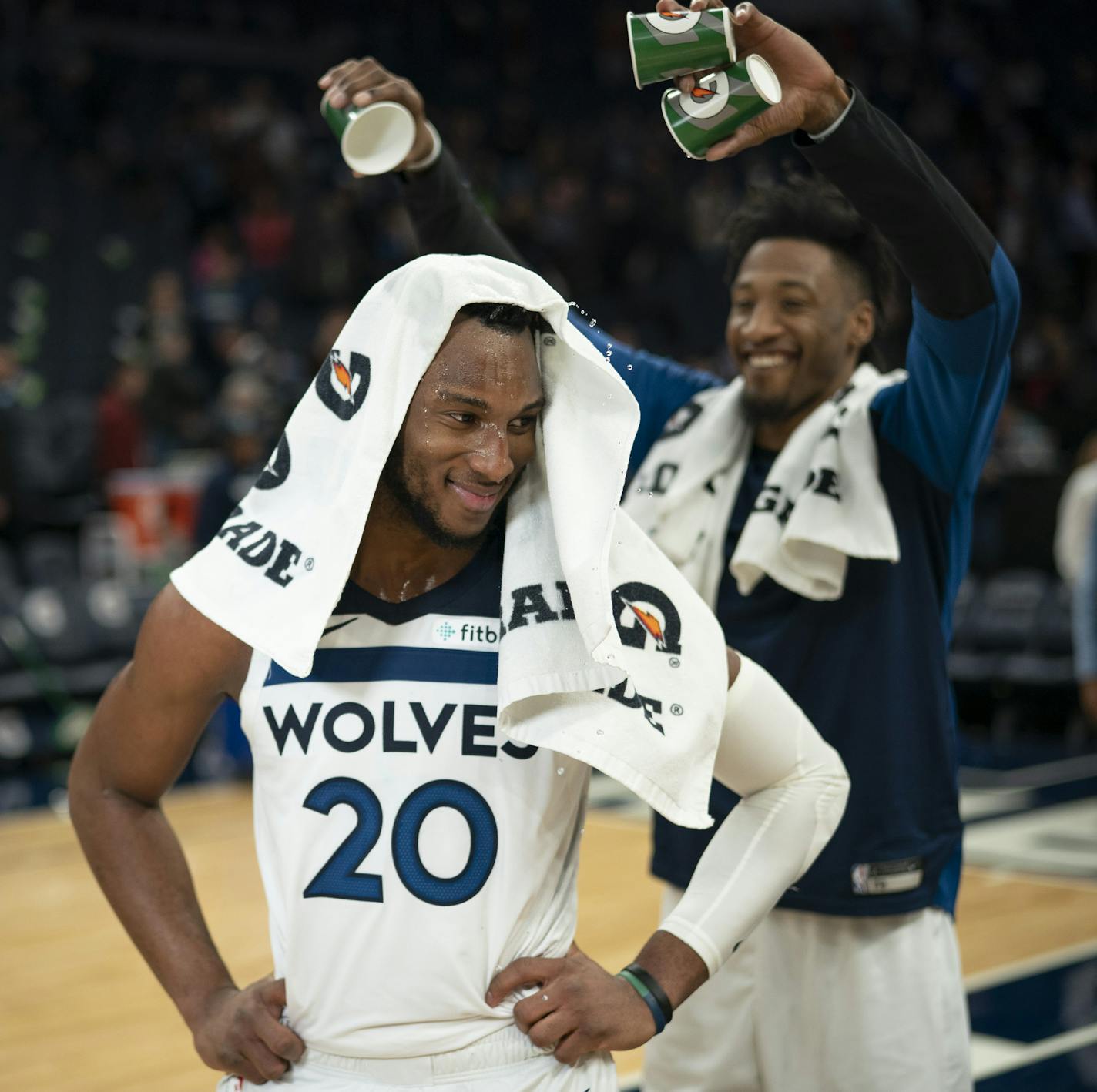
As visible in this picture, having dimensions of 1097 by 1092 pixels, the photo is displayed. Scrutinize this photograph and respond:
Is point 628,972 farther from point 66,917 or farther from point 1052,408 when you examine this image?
point 1052,408

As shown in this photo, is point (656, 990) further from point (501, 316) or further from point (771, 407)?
point (771, 407)

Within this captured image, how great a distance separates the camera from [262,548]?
1666 mm

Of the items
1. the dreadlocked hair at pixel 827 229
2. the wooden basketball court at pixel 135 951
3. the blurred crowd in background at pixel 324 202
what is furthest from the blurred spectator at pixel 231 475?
the dreadlocked hair at pixel 827 229

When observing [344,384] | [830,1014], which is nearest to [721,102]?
[344,384]

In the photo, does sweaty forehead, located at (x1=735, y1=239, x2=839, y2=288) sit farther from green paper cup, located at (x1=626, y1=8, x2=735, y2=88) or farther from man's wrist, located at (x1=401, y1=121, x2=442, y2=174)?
green paper cup, located at (x1=626, y1=8, x2=735, y2=88)

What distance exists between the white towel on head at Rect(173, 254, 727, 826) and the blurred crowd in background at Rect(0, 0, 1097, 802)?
6426 mm

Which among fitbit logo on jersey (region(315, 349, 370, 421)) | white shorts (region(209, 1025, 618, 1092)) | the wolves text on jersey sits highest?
fitbit logo on jersey (region(315, 349, 370, 421))

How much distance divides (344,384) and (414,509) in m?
0.16

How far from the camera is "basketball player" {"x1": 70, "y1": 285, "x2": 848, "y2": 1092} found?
1589 millimetres

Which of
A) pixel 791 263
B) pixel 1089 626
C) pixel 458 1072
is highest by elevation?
pixel 791 263

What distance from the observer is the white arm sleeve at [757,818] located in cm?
171

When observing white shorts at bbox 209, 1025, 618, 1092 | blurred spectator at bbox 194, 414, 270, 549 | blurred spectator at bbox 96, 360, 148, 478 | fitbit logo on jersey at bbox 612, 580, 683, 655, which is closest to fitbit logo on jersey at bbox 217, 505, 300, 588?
fitbit logo on jersey at bbox 612, 580, 683, 655

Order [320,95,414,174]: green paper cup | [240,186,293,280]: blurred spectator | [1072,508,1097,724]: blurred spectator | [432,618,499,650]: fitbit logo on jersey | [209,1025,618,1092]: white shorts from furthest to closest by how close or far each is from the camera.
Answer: [240,186,293,280]: blurred spectator, [1072,508,1097,724]: blurred spectator, [320,95,414,174]: green paper cup, [432,618,499,650]: fitbit logo on jersey, [209,1025,618,1092]: white shorts

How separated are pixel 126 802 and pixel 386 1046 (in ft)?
1.49
